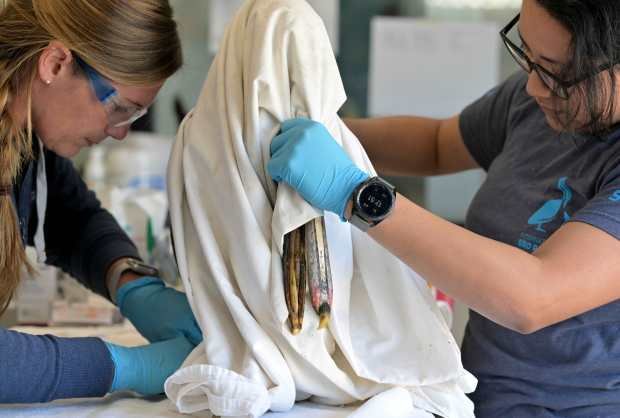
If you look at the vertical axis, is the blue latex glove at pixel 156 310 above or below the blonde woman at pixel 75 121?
below

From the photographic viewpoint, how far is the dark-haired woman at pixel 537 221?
3.83 feet

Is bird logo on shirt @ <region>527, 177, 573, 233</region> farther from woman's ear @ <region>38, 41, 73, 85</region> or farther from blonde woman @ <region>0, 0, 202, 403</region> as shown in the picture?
woman's ear @ <region>38, 41, 73, 85</region>

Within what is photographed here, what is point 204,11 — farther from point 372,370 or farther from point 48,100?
point 372,370

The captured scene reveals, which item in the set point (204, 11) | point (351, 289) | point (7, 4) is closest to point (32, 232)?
point (7, 4)

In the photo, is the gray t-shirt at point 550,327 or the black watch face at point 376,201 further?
the gray t-shirt at point 550,327

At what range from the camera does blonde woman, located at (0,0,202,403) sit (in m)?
1.24

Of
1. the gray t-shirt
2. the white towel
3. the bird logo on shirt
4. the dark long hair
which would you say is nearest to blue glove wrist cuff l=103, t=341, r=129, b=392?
the white towel

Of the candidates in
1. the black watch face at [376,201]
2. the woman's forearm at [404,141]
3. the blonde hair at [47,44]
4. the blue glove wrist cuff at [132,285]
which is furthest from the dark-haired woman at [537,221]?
the blue glove wrist cuff at [132,285]

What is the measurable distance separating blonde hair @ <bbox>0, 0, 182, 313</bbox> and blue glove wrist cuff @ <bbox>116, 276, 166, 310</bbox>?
0.22m

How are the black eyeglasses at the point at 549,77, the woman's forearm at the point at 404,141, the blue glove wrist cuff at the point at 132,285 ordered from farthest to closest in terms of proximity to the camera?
the woman's forearm at the point at 404,141
the blue glove wrist cuff at the point at 132,285
the black eyeglasses at the point at 549,77

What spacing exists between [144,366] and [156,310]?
0.69ft

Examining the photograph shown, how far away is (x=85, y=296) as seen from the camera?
7.00 feet

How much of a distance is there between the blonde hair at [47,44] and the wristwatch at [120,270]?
0.78 feet

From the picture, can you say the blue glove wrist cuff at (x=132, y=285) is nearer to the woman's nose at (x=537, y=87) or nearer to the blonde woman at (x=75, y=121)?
the blonde woman at (x=75, y=121)
